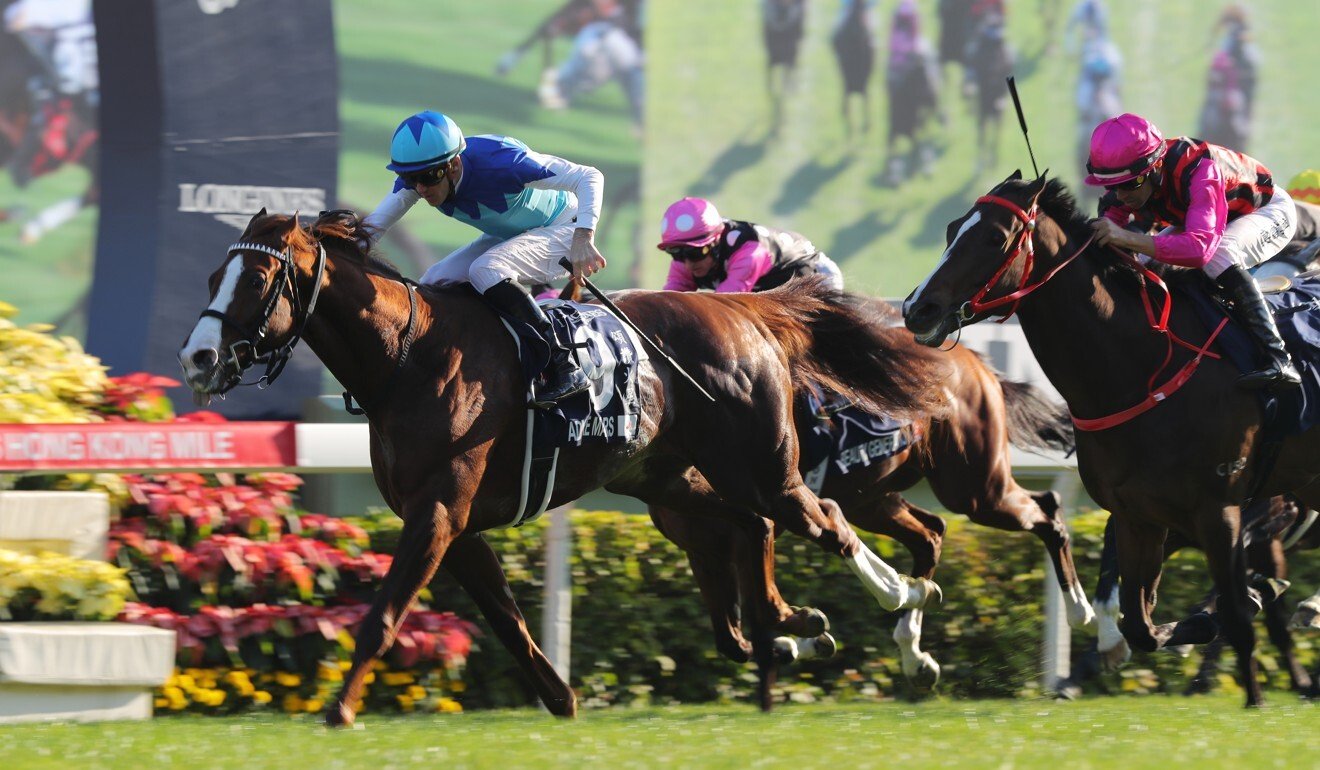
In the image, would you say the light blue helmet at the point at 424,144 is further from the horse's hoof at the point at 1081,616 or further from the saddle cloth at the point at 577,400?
the horse's hoof at the point at 1081,616

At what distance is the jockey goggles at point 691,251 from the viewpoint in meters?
6.56

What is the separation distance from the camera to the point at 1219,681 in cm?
674

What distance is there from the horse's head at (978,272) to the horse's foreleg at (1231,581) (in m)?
0.92

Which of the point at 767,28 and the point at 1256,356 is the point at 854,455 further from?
the point at 767,28

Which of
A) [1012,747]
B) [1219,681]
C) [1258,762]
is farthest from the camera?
[1219,681]

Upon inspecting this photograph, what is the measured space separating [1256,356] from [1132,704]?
1543mm

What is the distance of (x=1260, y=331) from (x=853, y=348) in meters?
1.37

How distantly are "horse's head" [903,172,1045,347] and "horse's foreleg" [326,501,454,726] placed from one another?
1.48m

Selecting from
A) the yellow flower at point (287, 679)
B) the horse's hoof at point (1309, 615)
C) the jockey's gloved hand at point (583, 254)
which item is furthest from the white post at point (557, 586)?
the horse's hoof at point (1309, 615)

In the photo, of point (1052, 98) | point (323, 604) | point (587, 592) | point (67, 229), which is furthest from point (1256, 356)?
point (1052, 98)

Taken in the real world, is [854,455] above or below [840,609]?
above

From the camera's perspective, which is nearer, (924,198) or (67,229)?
(67,229)

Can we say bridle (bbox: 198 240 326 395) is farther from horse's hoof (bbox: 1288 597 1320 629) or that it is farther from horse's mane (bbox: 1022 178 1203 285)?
horse's hoof (bbox: 1288 597 1320 629)

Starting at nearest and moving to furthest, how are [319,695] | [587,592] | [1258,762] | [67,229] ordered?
[1258,762]
[319,695]
[587,592]
[67,229]
